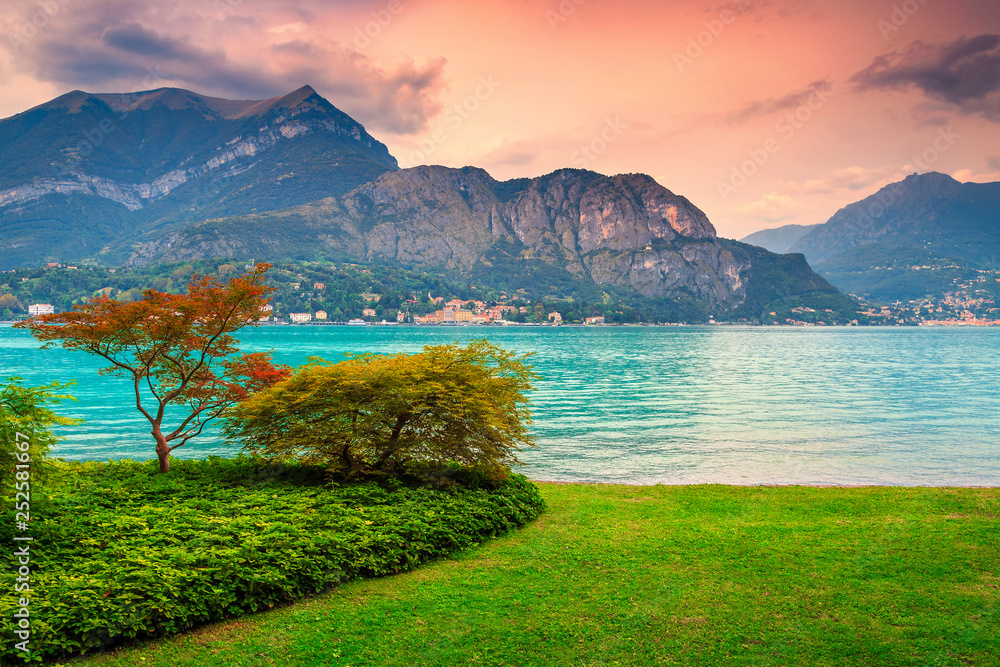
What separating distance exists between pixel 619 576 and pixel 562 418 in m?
22.1

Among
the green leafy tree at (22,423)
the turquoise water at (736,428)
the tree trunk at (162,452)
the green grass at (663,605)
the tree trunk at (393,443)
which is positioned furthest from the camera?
the turquoise water at (736,428)

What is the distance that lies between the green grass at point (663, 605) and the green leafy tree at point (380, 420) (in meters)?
2.23

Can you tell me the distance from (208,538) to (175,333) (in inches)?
277

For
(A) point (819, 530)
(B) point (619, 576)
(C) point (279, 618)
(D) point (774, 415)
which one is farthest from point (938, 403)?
(C) point (279, 618)

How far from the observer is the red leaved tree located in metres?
12.8

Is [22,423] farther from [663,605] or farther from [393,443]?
[663,605]

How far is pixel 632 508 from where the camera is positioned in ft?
40.6

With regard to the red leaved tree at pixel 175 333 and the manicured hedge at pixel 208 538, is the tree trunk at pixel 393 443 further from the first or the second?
the red leaved tree at pixel 175 333

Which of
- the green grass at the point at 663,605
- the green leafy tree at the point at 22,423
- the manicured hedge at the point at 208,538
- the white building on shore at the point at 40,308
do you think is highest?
the white building on shore at the point at 40,308

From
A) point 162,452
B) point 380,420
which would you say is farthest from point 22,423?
Answer: point 380,420

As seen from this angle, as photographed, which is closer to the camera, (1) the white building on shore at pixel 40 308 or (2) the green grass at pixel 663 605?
(2) the green grass at pixel 663 605

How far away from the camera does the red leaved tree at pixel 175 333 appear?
12805 millimetres

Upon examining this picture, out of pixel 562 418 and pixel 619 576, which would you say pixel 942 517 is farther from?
pixel 562 418

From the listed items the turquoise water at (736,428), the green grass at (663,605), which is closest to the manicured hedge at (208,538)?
the green grass at (663,605)
